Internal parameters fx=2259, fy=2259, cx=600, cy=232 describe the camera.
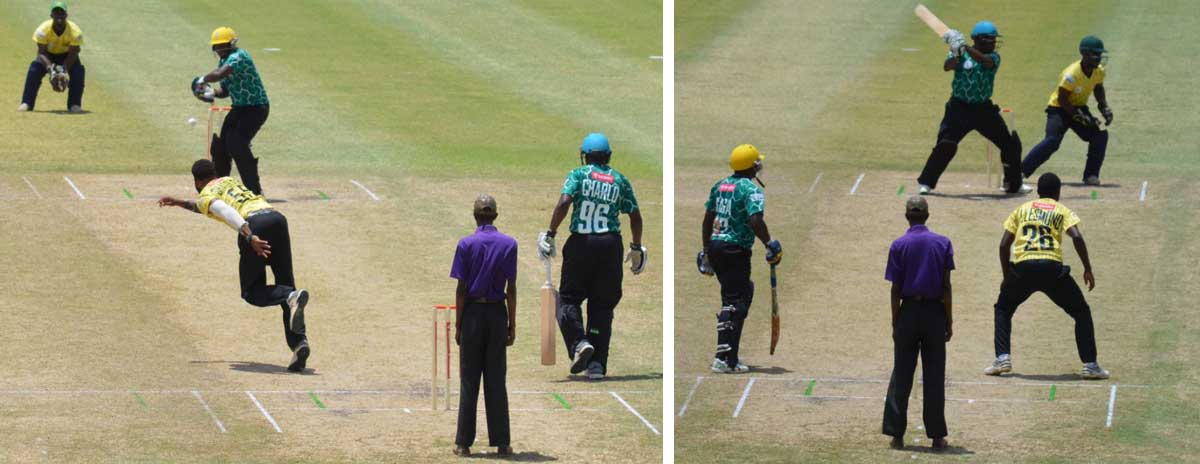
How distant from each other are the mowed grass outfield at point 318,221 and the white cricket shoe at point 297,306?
17.2 inches

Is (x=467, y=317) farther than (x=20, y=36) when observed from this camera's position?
No

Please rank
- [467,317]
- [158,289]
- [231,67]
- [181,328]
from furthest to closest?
[231,67], [158,289], [181,328], [467,317]

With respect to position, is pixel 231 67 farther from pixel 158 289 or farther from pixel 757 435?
pixel 757 435

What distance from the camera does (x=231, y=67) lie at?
23734 millimetres

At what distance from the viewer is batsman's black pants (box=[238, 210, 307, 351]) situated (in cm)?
1842

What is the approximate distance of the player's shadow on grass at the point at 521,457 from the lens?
15906mm

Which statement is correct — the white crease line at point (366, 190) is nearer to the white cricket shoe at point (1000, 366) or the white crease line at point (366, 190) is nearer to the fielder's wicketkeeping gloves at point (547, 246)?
the fielder's wicketkeeping gloves at point (547, 246)

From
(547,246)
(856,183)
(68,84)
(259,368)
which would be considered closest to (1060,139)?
(856,183)

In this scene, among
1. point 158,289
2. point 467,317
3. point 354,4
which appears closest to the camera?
point 467,317

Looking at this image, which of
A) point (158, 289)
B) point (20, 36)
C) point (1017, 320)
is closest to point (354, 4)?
point (20, 36)

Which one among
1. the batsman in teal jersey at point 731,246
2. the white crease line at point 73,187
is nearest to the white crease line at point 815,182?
the batsman in teal jersey at point 731,246

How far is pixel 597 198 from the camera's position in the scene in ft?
60.0

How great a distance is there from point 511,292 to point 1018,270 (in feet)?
15.1

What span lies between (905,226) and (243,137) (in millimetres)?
7075
